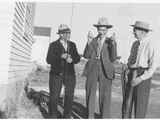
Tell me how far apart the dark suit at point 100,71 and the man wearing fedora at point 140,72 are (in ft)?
1.23

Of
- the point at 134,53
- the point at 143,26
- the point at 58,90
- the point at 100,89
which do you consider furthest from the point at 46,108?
the point at 143,26

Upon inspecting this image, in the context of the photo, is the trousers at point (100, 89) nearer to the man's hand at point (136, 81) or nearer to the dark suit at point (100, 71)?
the dark suit at point (100, 71)

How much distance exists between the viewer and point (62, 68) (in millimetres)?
6676

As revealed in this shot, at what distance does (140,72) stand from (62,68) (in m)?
1.60

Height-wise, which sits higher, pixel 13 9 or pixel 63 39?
pixel 13 9

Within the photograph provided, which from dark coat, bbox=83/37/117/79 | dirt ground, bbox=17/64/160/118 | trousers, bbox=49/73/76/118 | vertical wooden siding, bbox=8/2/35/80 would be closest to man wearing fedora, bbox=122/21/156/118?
dark coat, bbox=83/37/117/79

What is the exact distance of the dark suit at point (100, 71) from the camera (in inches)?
240

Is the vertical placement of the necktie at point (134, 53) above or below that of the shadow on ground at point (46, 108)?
above

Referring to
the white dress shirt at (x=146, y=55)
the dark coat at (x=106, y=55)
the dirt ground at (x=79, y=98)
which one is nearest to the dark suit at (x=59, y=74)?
the dark coat at (x=106, y=55)

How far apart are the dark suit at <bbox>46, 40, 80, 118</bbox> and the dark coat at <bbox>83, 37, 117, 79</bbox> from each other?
1.93ft

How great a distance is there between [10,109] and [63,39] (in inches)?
73.6

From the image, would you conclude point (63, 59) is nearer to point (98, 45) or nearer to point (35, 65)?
point (98, 45)

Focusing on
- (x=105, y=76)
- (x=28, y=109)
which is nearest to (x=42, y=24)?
(x=28, y=109)

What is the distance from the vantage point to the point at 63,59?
6691mm
